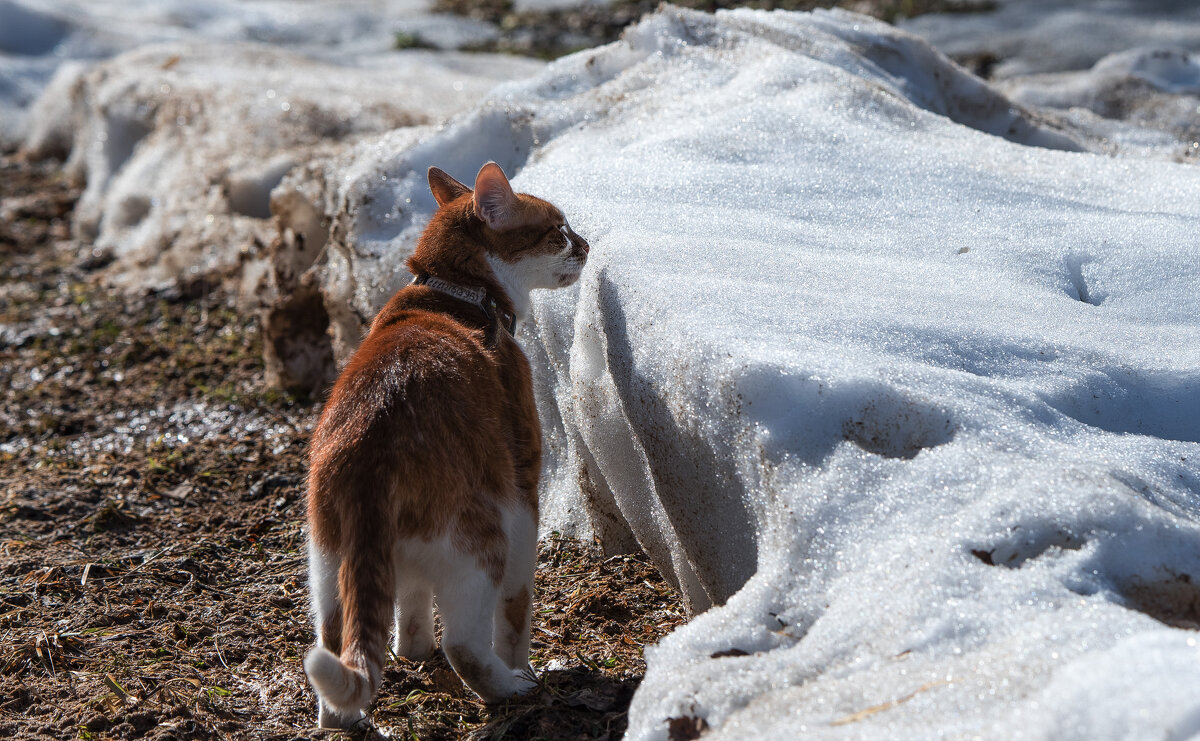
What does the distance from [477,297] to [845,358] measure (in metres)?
Answer: 1.23

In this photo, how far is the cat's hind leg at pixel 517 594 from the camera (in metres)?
2.71

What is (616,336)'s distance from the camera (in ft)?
9.73

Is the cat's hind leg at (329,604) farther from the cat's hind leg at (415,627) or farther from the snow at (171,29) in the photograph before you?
the snow at (171,29)

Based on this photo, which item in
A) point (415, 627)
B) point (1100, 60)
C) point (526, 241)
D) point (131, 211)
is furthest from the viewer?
point (1100, 60)

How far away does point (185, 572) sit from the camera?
11.7ft

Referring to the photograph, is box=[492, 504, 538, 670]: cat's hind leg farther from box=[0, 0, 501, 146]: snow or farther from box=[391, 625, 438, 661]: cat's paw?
box=[0, 0, 501, 146]: snow

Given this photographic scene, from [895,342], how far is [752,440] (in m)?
0.51

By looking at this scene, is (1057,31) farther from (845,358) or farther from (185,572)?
(185,572)

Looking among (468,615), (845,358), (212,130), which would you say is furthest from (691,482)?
(212,130)

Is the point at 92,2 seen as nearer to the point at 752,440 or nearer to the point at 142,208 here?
the point at 142,208

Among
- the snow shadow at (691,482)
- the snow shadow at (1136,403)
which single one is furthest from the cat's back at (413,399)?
the snow shadow at (1136,403)

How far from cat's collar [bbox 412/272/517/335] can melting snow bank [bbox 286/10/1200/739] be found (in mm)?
246

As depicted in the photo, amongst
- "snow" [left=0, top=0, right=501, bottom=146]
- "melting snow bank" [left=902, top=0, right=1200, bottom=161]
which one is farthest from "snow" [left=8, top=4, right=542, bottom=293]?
"melting snow bank" [left=902, top=0, right=1200, bottom=161]

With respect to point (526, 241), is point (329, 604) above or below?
below
